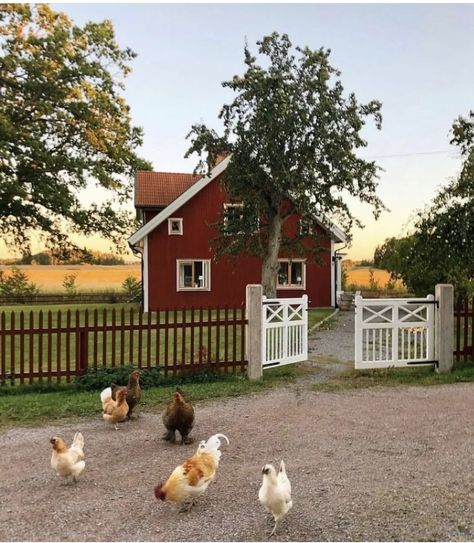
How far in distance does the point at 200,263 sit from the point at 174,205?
3.31m

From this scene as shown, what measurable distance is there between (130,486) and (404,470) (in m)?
2.65

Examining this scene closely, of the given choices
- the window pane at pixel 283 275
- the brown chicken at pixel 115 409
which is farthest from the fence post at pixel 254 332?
the window pane at pixel 283 275

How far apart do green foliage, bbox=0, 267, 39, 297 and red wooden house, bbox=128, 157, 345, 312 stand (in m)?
11.8

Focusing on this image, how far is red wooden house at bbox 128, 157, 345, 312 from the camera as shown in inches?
968

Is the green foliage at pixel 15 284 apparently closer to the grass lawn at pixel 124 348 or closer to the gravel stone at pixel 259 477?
the grass lawn at pixel 124 348

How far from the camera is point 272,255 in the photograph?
2177cm

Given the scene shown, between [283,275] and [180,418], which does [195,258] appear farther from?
[180,418]

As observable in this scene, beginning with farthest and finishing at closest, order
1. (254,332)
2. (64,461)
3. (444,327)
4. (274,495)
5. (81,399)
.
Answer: (444,327) → (254,332) → (81,399) → (64,461) → (274,495)

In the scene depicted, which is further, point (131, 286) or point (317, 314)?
point (131, 286)

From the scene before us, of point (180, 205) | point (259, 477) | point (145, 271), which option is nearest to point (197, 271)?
point (145, 271)

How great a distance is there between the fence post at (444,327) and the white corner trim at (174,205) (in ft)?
51.6

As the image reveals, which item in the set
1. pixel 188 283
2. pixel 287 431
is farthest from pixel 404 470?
pixel 188 283

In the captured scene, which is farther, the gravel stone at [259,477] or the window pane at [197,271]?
the window pane at [197,271]

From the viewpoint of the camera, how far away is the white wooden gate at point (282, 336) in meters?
9.66
